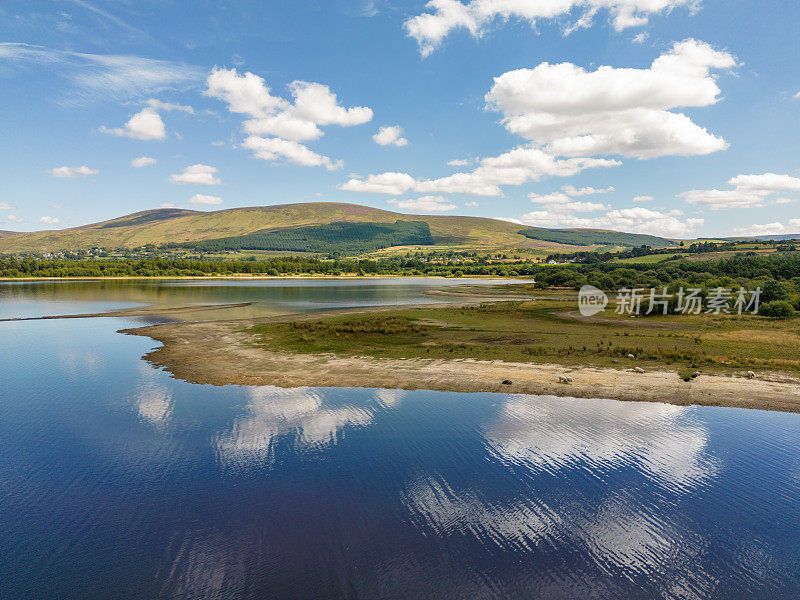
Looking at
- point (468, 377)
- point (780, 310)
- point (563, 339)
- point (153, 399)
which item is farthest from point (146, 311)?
point (780, 310)

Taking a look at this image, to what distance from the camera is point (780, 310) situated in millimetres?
57031

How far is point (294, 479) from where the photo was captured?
14969mm

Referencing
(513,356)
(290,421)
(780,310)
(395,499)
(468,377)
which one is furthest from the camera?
(780,310)

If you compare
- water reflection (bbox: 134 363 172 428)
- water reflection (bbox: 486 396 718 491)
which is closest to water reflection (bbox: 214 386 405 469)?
water reflection (bbox: 134 363 172 428)

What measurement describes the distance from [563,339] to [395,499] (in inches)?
1340

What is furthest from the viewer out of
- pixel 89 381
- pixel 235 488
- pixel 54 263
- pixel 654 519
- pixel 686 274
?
pixel 54 263

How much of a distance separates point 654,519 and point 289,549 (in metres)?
11.4

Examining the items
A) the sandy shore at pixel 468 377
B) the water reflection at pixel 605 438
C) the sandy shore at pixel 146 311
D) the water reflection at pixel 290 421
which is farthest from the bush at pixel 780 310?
the sandy shore at pixel 146 311

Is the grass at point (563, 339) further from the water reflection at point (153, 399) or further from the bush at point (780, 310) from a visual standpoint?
the water reflection at point (153, 399)

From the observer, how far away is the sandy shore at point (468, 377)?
80.9 ft

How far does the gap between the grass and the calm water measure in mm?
12205

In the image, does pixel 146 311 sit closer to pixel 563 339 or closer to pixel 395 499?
pixel 563 339

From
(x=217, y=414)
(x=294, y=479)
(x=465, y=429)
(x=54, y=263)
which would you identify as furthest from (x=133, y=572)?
(x=54, y=263)

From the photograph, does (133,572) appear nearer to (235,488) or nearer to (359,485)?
(235,488)
